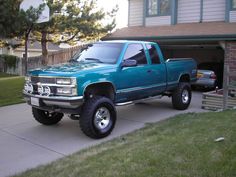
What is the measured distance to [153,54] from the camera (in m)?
8.98

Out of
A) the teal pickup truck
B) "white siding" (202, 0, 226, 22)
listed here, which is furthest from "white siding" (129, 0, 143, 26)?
the teal pickup truck

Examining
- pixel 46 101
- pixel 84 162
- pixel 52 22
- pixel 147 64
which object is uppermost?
pixel 52 22

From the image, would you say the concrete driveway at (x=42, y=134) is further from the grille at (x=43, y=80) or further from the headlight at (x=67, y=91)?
the grille at (x=43, y=80)

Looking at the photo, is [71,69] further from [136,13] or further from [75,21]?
[75,21]

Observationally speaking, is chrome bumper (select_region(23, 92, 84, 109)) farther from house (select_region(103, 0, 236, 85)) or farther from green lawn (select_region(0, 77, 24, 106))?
house (select_region(103, 0, 236, 85))

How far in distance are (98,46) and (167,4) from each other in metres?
9.89

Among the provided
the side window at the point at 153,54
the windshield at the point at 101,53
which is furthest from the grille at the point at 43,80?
the side window at the point at 153,54

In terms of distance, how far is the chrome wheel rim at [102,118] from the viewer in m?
6.86

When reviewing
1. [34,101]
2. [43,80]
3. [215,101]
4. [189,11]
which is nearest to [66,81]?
[43,80]

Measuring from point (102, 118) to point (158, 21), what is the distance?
11.4 metres

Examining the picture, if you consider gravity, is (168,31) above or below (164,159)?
above

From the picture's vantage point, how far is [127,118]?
349 inches

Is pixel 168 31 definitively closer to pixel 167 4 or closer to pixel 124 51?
pixel 167 4

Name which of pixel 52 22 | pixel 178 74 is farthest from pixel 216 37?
pixel 52 22
